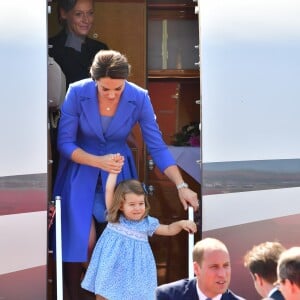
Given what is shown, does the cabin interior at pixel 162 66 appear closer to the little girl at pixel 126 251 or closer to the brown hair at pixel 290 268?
the little girl at pixel 126 251

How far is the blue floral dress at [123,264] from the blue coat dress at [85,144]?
0.20 meters

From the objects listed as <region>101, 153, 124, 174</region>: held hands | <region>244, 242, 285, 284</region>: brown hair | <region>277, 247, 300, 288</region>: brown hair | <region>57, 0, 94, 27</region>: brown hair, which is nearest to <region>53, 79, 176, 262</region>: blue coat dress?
<region>101, 153, 124, 174</region>: held hands

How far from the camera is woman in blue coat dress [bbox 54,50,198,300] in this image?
17.9 ft

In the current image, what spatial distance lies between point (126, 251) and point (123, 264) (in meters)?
0.08

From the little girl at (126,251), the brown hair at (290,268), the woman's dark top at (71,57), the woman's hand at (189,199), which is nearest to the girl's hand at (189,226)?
the little girl at (126,251)

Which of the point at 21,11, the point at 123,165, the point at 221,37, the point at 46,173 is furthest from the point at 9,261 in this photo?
the point at 221,37

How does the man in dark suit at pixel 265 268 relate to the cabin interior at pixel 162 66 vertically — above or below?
below

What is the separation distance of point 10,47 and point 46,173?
2.61 feet

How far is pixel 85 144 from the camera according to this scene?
5.65 m

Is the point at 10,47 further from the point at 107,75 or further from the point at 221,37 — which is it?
the point at 221,37

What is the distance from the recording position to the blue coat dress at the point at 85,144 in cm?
548

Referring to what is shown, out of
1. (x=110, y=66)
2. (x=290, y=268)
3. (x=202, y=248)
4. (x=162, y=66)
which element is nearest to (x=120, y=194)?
(x=110, y=66)

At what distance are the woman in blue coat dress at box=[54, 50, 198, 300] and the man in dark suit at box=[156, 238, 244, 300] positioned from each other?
1656 millimetres

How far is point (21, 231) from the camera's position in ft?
17.2
